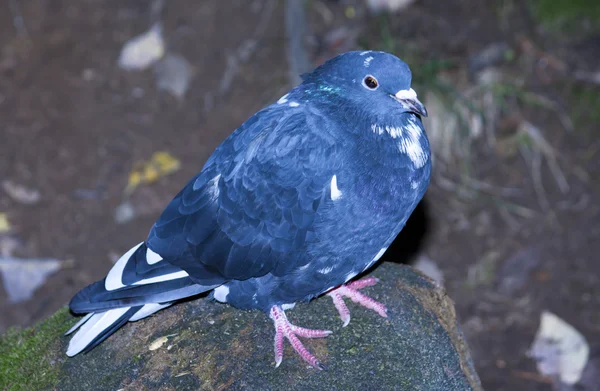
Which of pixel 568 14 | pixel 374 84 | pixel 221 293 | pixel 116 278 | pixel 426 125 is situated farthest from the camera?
pixel 568 14

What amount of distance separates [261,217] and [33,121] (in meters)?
4.20

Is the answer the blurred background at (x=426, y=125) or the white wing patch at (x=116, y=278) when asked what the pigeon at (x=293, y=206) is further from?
the blurred background at (x=426, y=125)

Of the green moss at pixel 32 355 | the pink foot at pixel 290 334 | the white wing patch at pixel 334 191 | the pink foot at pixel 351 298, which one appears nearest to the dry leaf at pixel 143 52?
the green moss at pixel 32 355

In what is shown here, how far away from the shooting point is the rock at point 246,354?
3.53 metres

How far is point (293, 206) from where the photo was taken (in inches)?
133

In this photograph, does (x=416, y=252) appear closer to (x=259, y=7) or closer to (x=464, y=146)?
(x=464, y=146)

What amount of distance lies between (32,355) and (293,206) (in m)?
1.74

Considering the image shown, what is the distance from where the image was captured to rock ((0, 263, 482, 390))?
3533 millimetres

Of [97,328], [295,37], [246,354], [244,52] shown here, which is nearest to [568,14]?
[295,37]

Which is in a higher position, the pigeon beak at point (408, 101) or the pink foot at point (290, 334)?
the pigeon beak at point (408, 101)

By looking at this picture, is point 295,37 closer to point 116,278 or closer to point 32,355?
point 116,278

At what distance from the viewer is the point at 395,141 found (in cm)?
348

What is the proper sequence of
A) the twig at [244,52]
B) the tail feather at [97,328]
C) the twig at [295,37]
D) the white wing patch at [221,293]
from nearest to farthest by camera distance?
the tail feather at [97,328]
the white wing patch at [221,293]
the twig at [295,37]
the twig at [244,52]

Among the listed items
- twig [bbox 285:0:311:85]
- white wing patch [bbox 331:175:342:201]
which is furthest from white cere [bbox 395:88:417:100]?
twig [bbox 285:0:311:85]
